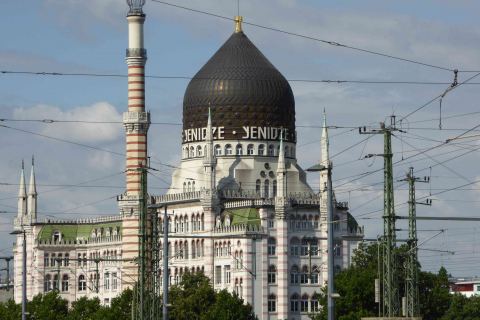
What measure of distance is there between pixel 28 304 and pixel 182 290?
1419 cm

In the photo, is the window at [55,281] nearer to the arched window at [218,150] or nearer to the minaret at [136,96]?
the arched window at [218,150]

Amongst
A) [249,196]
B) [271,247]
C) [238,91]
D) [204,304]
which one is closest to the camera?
[204,304]

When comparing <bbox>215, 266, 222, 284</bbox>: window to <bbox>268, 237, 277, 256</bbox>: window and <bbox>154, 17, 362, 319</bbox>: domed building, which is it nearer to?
<bbox>154, 17, 362, 319</bbox>: domed building

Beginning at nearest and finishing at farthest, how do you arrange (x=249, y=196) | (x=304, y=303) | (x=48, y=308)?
(x=48, y=308), (x=304, y=303), (x=249, y=196)

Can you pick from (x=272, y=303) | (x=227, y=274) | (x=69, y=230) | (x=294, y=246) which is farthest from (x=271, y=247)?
(x=69, y=230)

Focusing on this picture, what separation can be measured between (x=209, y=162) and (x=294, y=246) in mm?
10701

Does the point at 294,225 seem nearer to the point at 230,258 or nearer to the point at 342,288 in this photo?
the point at 230,258

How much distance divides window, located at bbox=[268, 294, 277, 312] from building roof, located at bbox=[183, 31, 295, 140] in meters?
16.5

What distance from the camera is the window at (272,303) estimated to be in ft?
518

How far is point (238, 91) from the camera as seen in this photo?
165 m

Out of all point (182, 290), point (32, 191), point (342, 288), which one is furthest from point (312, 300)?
point (32, 191)

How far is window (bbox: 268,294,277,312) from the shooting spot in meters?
158

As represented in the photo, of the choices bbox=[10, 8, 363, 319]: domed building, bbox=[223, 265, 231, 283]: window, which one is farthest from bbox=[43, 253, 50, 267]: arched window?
bbox=[223, 265, 231, 283]: window

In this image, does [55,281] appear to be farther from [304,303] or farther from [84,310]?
[84,310]
